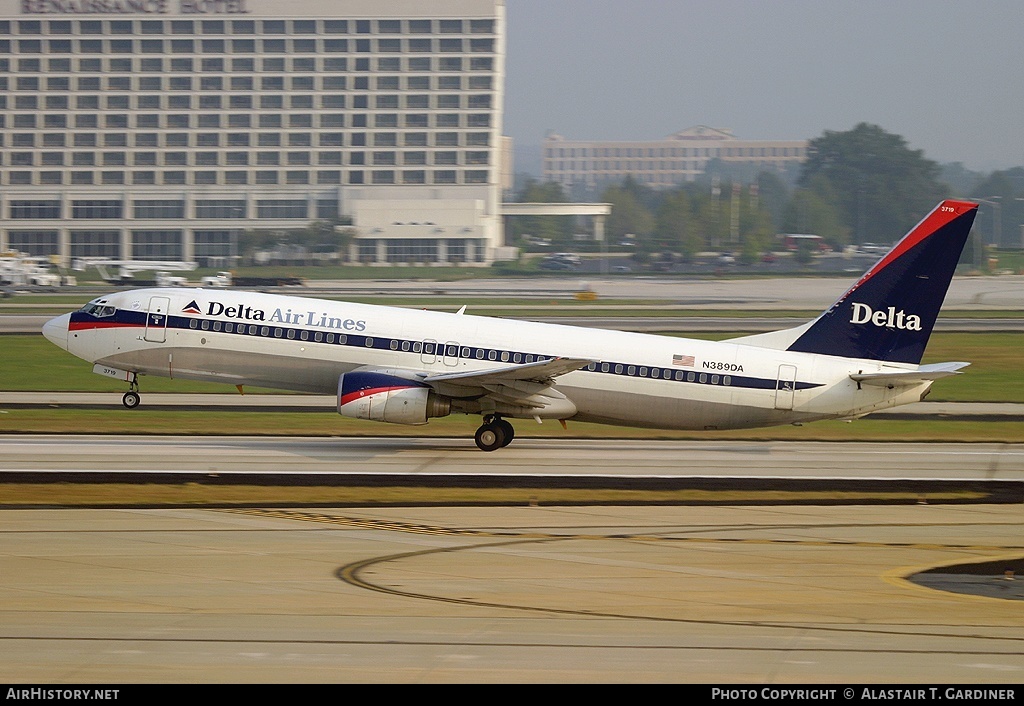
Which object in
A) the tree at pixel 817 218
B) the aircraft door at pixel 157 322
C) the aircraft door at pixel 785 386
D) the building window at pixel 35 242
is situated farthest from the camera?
the tree at pixel 817 218

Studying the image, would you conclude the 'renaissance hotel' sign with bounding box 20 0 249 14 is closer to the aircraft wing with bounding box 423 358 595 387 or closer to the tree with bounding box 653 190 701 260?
the tree with bounding box 653 190 701 260

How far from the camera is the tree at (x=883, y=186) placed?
18175 cm

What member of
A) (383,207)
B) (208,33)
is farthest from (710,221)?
(208,33)

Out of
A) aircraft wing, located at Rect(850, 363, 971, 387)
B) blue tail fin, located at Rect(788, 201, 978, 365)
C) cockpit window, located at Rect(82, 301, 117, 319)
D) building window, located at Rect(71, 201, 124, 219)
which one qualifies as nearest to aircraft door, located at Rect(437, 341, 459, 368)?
blue tail fin, located at Rect(788, 201, 978, 365)

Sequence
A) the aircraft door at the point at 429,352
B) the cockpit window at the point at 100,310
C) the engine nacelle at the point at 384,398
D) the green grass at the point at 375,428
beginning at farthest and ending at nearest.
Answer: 1. the green grass at the point at 375,428
2. the cockpit window at the point at 100,310
3. the aircraft door at the point at 429,352
4. the engine nacelle at the point at 384,398

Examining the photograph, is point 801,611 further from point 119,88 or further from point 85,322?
point 119,88

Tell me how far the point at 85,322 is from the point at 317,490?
13013 millimetres

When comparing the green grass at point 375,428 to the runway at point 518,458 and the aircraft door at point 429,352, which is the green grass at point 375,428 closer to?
A: the runway at point 518,458

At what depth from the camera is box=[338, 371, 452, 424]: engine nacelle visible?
103 feet

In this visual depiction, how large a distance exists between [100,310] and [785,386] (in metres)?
21.0

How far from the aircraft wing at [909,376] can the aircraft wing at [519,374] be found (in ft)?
26.2

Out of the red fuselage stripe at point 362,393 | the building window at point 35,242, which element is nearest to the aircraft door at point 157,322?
the red fuselage stripe at point 362,393

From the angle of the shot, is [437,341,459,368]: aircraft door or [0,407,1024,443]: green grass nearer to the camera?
[437,341,459,368]: aircraft door

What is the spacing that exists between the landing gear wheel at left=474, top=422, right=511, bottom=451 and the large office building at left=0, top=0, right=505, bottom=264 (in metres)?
123
